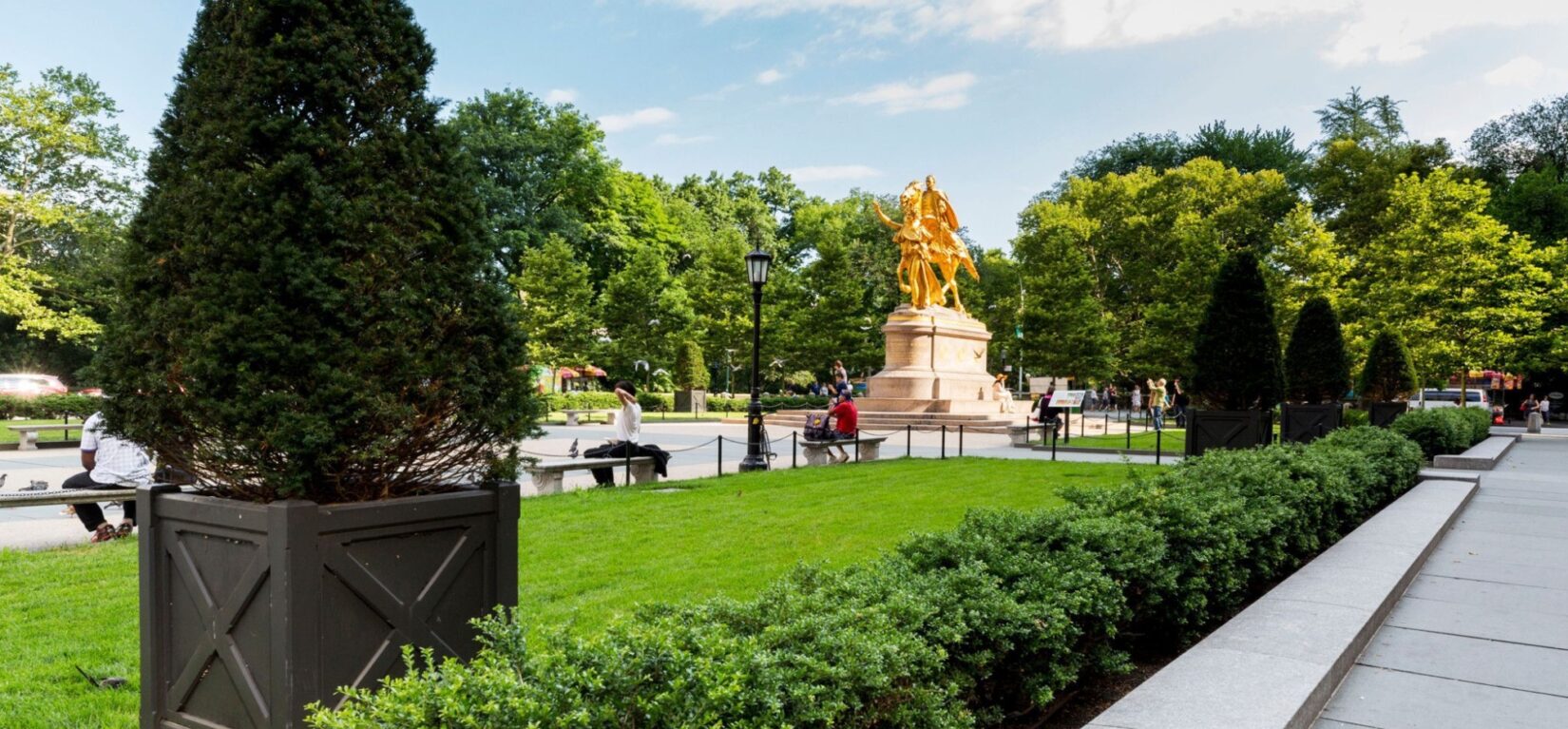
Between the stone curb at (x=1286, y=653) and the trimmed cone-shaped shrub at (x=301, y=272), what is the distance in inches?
102

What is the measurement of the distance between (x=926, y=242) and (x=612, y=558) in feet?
92.2

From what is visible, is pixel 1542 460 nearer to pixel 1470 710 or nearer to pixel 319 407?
pixel 1470 710

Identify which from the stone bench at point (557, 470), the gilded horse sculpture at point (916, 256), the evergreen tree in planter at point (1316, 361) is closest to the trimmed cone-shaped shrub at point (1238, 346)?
the evergreen tree in planter at point (1316, 361)

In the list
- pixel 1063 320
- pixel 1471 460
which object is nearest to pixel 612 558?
pixel 1471 460

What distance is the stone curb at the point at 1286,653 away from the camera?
3.21m

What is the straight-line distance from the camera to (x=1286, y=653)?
404cm

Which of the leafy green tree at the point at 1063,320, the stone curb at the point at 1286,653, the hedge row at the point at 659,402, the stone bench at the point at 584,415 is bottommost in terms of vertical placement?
the stone bench at the point at 584,415

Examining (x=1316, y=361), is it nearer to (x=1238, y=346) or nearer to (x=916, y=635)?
(x=1238, y=346)

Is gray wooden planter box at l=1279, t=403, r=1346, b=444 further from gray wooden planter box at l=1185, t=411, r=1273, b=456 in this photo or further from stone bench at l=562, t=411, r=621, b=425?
stone bench at l=562, t=411, r=621, b=425

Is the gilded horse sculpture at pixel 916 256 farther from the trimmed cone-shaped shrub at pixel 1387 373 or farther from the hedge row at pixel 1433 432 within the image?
the hedge row at pixel 1433 432

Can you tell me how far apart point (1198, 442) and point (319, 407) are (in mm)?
12471

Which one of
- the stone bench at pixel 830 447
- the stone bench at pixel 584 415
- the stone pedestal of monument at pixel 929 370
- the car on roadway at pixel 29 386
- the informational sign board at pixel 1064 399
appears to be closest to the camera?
the stone bench at pixel 830 447

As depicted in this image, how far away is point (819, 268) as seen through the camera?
1980 inches

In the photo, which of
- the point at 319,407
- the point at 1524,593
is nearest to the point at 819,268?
the point at 1524,593
